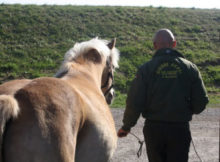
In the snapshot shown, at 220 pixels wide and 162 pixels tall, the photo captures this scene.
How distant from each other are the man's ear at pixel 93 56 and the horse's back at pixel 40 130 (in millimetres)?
2074

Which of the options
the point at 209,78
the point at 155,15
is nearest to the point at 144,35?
the point at 155,15

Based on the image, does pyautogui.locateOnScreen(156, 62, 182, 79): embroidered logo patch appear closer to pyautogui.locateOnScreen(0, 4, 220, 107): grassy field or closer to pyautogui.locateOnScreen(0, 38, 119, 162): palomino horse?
pyautogui.locateOnScreen(0, 38, 119, 162): palomino horse

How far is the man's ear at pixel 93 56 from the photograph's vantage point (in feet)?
16.7

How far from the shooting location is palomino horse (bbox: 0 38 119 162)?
2.78 meters

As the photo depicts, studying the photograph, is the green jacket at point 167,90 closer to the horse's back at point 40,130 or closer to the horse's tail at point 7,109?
the horse's back at point 40,130

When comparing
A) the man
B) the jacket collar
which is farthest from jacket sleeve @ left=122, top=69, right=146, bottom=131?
the jacket collar

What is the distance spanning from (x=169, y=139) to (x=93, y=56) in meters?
1.94

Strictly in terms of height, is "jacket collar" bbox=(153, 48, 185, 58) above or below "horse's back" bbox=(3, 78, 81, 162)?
above

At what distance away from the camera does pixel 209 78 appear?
18.8 m

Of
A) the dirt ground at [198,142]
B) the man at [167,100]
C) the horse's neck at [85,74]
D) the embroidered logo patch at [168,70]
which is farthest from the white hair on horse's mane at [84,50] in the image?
the dirt ground at [198,142]

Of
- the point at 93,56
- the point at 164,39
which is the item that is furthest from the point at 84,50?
the point at 164,39

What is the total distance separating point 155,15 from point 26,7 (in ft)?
34.7

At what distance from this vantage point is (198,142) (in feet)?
26.4

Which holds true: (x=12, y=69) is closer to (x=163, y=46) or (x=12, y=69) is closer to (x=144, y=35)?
(x=144, y=35)
